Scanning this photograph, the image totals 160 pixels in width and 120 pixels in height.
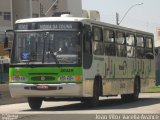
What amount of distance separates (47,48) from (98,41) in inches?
112

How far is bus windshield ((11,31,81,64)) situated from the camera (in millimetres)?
22672

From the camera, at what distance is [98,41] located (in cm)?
2489

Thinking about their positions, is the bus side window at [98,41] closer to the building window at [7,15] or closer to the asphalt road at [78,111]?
the asphalt road at [78,111]

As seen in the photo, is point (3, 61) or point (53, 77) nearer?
point (53, 77)

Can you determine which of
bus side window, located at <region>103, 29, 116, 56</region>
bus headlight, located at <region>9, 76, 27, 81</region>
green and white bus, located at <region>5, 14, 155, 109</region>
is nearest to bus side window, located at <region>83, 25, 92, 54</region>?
green and white bus, located at <region>5, 14, 155, 109</region>

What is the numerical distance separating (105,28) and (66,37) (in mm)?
3357

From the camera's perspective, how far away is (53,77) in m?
22.7

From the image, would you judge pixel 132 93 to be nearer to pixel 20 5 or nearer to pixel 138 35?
pixel 138 35

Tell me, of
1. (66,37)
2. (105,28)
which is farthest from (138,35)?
(66,37)

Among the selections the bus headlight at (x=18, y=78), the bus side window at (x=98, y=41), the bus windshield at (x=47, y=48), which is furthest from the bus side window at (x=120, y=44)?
→ the bus headlight at (x=18, y=78)

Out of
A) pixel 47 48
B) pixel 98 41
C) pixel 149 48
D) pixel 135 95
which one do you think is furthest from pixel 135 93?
pixel 47 48

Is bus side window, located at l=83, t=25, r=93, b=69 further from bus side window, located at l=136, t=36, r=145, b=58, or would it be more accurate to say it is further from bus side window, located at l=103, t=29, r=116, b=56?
bus side window, located at l=136, t=36, r=145, b=58

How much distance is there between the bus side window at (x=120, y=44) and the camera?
1082 inches

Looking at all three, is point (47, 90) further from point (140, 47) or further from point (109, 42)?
point (140, 47)
